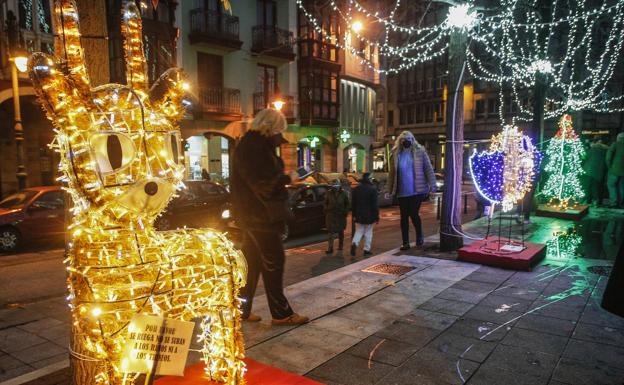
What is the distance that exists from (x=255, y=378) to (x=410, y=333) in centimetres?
162

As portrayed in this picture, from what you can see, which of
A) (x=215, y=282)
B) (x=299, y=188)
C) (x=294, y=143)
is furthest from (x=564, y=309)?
(x=294, y=143)

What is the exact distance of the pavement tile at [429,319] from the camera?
4199 mm

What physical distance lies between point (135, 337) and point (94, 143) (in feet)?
3.53

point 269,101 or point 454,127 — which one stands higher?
point 269,101

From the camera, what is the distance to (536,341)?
12.4ft

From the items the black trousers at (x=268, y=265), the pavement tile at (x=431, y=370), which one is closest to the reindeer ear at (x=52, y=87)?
the black trousers at (x=268, y=265)

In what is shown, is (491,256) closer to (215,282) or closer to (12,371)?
(215,282)

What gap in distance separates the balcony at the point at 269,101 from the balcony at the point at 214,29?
2.97 meters

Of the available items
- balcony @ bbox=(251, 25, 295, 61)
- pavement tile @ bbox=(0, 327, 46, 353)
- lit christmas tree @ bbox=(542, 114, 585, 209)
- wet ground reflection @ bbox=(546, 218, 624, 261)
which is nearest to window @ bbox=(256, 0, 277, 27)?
balcony @ bbox=(251, 25, 295, 61)

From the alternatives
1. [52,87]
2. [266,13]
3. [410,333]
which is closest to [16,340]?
[52,87]

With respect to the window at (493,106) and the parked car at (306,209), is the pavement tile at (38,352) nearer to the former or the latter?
the parked car at (306,209)

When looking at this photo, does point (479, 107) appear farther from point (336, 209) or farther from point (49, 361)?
point (49, 361)

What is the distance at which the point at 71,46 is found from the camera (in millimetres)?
2293

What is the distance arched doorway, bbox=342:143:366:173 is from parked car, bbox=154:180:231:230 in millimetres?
21061
